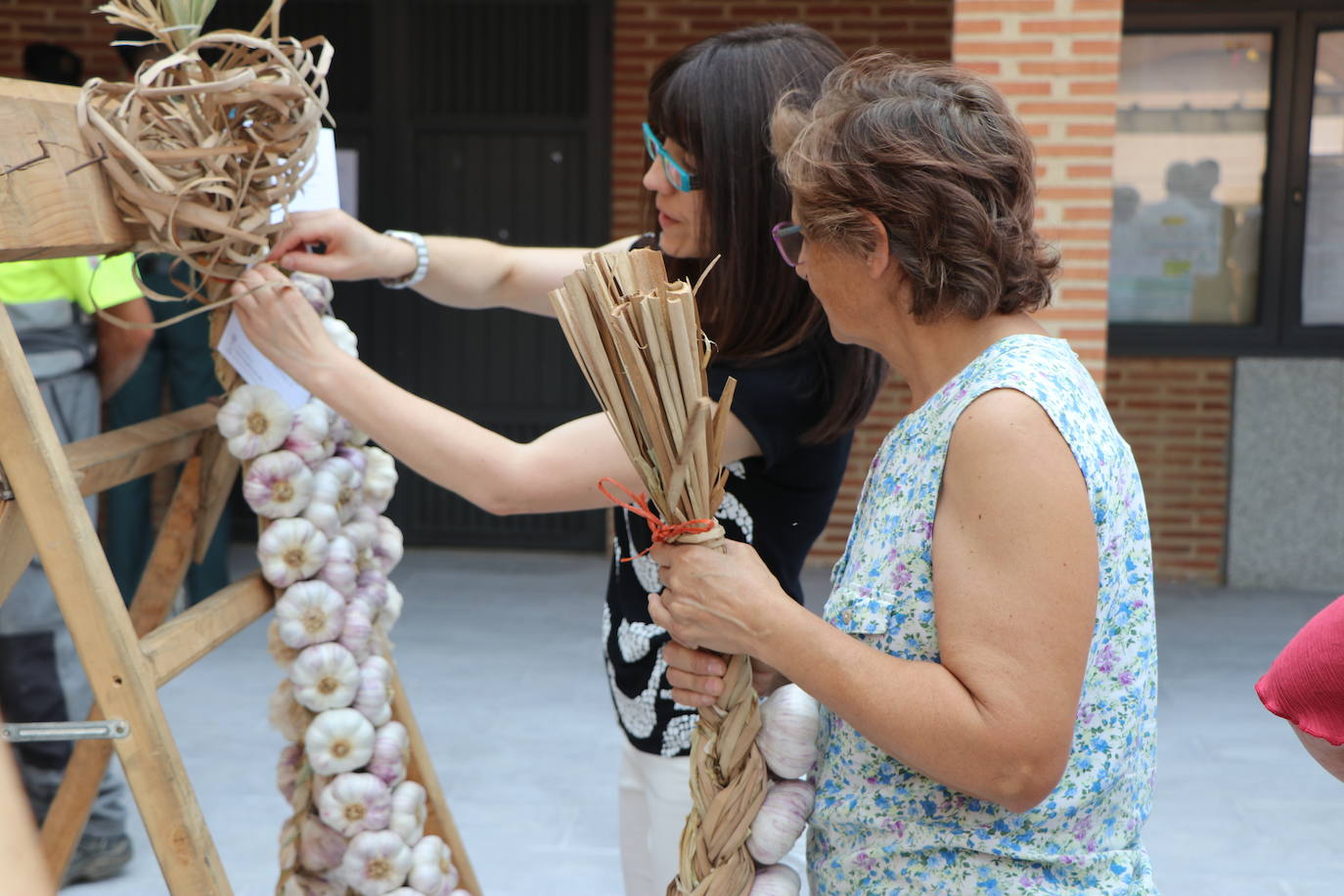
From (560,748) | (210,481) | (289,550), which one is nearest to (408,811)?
(289,550)

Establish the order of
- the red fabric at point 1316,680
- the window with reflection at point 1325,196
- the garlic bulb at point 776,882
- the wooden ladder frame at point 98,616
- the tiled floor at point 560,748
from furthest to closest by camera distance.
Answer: the window with reflection at point 1325,196, the tiled floor at point 560,748, the wooden ladder frame at point 98,616, the garlic bulb at point 776,882, the red fabric at point 1316,680

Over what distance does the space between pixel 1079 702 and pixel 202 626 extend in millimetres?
1079

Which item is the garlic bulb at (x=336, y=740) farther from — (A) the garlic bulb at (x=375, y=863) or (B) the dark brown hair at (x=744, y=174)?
(B) the dark brown hair at (x=744, y=174)

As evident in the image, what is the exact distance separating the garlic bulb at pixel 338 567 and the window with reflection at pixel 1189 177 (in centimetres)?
539

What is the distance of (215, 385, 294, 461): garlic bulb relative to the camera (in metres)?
1.78

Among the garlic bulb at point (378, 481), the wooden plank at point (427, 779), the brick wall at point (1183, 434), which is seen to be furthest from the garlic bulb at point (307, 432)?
the brick wall at point (1183, 434)

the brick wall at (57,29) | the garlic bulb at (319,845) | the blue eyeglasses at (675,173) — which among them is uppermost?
the brick wall at (57,29)

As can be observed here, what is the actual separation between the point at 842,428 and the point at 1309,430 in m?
5.38

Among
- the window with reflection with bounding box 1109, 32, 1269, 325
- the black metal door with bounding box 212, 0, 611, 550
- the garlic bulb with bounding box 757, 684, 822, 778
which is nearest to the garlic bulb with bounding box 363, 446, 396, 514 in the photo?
the garlic bulb with bounding box 757, 684, 822, 778

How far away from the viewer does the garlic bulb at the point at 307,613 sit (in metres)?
1.80

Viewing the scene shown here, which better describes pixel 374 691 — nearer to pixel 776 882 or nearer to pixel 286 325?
pixel 286 325

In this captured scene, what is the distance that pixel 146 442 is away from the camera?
1.76 m

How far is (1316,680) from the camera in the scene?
112 centimetres

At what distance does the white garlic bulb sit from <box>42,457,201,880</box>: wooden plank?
301mm
